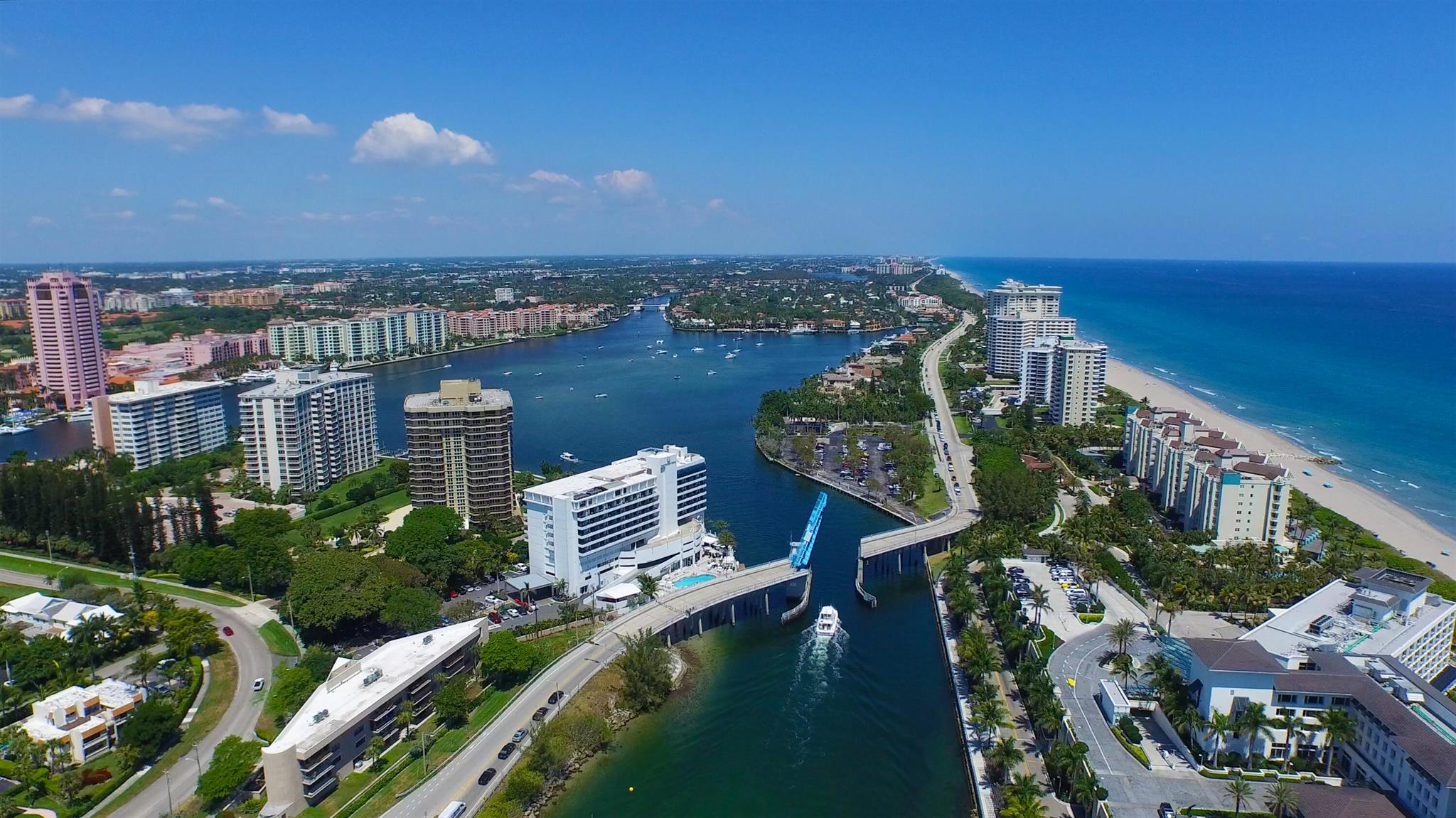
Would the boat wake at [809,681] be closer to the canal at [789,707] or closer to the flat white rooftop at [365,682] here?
the canal at [789,707]

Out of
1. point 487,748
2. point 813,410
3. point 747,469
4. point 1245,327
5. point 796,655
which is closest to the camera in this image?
point 487,748

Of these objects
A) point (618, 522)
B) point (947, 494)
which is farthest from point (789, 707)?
point (947, 494)

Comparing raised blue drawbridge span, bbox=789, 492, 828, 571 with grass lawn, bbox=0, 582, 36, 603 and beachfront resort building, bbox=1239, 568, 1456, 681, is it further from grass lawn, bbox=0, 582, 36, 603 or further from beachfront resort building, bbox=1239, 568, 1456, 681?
grass lawn, bbox=0, 582, 36, 603

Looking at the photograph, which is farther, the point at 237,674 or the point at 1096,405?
the point at 1096,405

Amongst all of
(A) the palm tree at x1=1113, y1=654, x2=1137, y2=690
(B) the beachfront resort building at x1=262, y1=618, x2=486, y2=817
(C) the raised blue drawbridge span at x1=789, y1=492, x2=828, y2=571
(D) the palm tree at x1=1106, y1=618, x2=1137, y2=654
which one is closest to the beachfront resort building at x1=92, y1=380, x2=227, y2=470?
(B) the beachfront resort building at x1=262, y1=618, x2=486, y2=817

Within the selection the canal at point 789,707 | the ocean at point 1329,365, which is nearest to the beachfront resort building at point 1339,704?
the canal at point 789,707

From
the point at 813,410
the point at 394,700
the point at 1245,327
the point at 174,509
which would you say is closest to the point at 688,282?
the point at 1245,327

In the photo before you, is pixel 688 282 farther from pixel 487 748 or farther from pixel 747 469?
pixel 487 748

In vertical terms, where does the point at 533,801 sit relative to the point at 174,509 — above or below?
below
